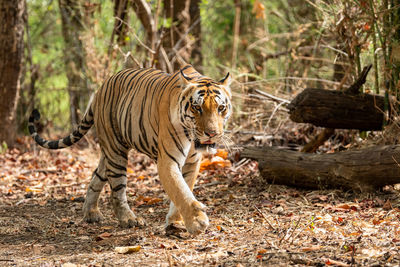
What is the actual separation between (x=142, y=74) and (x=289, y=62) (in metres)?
→ 4.02

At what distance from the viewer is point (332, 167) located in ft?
18.5

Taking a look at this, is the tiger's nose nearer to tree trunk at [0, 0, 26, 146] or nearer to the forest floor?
the forest floor

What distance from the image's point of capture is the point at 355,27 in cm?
649

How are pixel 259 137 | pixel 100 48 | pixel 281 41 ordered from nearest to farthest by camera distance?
pixel 259 137, pixel 100 48, pixel 281 41

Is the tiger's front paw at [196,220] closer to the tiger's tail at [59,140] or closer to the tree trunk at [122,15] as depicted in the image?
the tiger's tail at [59,140]

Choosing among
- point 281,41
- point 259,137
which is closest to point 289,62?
point 259,137

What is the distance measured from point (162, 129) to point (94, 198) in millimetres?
1465

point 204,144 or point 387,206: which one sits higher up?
point 204,144

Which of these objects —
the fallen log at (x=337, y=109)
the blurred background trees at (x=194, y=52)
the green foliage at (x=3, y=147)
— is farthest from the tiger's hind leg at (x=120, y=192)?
the green foliage at (x=3, y=147)

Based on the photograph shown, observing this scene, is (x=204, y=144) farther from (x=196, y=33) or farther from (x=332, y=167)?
(x=196, y=33)

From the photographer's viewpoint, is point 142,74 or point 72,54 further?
point 72,54

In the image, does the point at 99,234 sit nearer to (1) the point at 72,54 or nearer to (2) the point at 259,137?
(2) the point at 259,137

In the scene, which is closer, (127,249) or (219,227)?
A: (127,249)

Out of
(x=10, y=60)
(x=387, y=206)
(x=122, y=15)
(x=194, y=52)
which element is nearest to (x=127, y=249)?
(x=387, y=206)
